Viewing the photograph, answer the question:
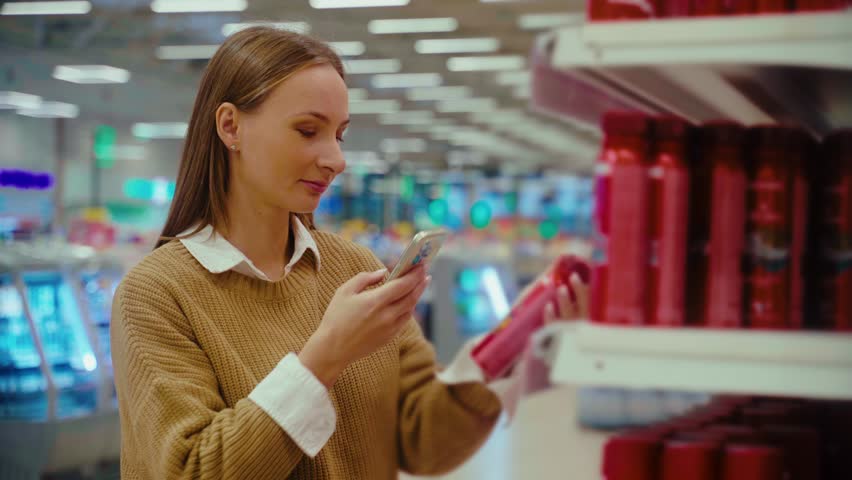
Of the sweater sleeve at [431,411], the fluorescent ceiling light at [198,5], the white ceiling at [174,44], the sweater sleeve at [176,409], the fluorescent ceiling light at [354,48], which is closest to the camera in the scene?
the sweater sleeve at [176,409]

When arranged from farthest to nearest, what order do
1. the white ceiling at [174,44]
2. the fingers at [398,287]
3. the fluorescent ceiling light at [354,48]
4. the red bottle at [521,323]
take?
the fluorescent ceiling light at [354,48]
the white ceiling at [174,44]
the red bottle at [521,323]
the fingers at [398,287]

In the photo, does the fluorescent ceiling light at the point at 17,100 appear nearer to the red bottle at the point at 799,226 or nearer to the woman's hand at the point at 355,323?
the woman's hand at the point at 355,323

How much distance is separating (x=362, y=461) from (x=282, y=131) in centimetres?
57

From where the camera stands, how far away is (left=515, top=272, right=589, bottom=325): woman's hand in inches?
62.4

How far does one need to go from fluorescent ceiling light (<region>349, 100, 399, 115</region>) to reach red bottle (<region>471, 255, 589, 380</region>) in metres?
20.1

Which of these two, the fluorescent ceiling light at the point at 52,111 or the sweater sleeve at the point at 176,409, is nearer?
the sweater sleeve at the point at 176,409

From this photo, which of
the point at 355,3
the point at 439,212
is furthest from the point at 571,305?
the point at 439,212

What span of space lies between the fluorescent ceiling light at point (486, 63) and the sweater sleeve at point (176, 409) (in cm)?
1603

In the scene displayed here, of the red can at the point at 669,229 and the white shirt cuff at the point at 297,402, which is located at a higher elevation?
the red can at the point at 669,229

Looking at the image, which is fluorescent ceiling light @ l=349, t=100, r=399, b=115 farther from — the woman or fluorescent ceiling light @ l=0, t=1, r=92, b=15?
the woman

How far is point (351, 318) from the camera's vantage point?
1.46m

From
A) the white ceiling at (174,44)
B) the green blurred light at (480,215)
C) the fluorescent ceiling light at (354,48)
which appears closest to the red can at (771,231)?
the white ceiling at (174,44)

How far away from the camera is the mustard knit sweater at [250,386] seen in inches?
55.0

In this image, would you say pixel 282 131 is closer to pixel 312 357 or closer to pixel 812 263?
pixel 312 357
